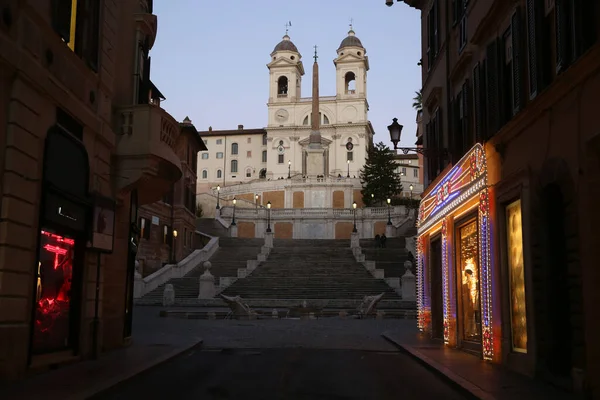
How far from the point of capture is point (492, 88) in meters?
14.1

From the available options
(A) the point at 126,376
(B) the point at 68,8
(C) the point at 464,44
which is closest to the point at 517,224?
(C) the point at 464,44

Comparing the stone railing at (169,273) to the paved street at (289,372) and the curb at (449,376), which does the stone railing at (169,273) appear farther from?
the curb at (449,376)

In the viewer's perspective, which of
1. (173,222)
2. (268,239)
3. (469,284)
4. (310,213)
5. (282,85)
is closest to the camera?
(469,284)

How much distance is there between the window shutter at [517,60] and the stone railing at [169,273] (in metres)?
31.5

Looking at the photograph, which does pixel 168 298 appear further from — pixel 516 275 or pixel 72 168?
pixel 516 275

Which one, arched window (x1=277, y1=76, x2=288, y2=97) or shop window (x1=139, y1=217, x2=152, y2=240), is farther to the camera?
arched window (x1=277, y1=76, x2=288, y2=97)

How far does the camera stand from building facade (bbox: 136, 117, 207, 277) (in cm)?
5066

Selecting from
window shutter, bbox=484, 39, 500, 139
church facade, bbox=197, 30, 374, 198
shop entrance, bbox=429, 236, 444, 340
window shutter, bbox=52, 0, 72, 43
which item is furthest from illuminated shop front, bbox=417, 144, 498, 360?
church facade, bbox=197, 30, 374, 198

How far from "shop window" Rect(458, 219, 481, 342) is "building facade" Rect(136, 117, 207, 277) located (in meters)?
34.0

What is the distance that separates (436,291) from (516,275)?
7.74 meters

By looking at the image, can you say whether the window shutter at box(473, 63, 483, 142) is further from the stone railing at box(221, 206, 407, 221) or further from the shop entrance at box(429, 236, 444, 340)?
the stone railing at box(221, 206, 407, 221)

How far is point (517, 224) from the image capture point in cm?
1243

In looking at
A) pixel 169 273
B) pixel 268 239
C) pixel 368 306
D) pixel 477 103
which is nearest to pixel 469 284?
pixel 477 103

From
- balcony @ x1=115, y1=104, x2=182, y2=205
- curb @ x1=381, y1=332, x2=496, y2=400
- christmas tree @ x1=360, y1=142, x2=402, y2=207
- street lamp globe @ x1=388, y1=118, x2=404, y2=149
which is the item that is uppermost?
christmas tree @ x1=360, y1=142, x2=402, y2=207
